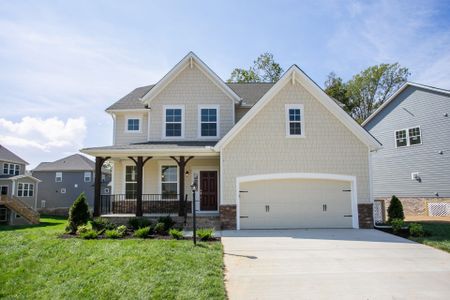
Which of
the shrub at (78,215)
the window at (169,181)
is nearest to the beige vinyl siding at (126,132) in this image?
the window at (169,181)

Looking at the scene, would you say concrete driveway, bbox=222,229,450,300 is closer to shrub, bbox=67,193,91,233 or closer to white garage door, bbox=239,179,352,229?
white garage door, bbox=239,179,352,229

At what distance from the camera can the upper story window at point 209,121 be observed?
15.1 meters

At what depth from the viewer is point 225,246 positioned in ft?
29.3

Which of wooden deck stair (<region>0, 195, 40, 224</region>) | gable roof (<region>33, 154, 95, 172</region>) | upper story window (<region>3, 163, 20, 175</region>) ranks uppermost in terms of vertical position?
gable roof (<region>33, 154, 95, 172</region>)

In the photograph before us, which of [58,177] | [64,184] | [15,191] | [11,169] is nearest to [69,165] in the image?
[58,177]

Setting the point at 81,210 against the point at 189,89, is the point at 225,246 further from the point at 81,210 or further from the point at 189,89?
the point at 189,89

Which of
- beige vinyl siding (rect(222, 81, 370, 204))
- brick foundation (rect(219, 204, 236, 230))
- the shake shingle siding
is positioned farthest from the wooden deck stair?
the shake shingle siding

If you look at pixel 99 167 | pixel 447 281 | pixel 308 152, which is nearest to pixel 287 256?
pixel 447 281

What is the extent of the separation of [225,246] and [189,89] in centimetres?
887

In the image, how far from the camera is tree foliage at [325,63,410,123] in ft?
113

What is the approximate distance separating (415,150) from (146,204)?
54.8 feet

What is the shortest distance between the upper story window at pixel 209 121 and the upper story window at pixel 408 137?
43.1 feet

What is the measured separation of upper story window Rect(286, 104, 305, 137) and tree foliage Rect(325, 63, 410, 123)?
79.2 ft

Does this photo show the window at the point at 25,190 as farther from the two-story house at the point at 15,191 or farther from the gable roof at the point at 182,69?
the gable roof at the point at 182,69
